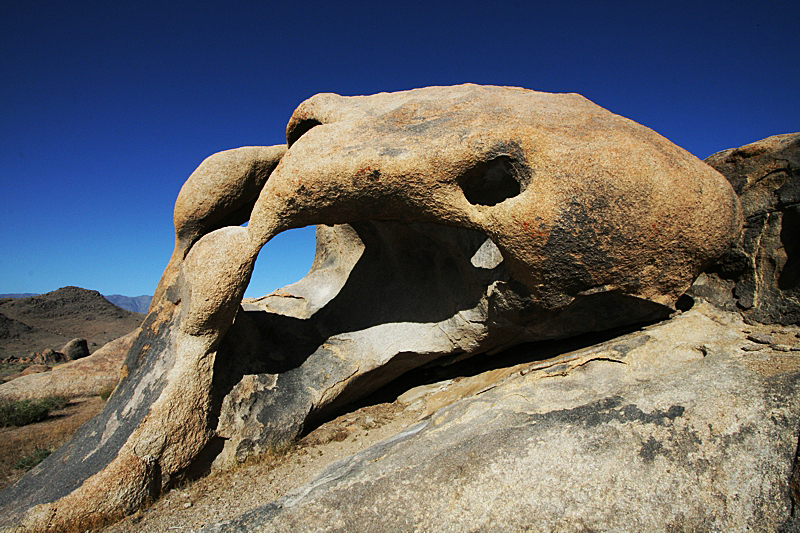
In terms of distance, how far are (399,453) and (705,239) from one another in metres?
2.33

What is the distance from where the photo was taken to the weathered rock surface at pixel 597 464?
2119 mm

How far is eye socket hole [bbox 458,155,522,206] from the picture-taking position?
282cm

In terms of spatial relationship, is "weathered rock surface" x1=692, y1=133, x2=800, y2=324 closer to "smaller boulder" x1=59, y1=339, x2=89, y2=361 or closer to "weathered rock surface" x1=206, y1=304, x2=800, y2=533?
"weathered rock surface" x1=206, y1=304, x2=800, y2=533

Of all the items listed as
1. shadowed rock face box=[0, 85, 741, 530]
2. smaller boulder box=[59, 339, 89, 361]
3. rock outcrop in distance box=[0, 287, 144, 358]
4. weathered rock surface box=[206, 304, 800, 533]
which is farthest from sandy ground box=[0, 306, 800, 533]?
rock outcrop in distance box=[0, 287, 144, 358]

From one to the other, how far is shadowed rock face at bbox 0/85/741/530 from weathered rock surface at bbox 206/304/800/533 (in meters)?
0.67

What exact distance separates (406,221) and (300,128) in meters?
1.47

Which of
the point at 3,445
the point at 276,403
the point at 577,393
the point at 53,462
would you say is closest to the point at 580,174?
the point at 577,393

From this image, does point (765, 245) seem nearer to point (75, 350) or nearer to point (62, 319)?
A: point (75, 350)

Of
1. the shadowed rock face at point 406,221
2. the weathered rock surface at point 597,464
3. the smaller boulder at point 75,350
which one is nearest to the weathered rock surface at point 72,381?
the shadowed rock face at point 406,221

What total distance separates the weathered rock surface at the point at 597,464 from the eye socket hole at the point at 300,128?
8.74ft

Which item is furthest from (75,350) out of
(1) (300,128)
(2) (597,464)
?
(2) (597,464)

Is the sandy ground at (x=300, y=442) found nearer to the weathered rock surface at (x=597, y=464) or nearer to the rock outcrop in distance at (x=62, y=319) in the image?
the weathered rock surface at (x=597, y=464)

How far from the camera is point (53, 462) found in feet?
9.80

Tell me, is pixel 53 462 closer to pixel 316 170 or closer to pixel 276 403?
pixel 276 403
